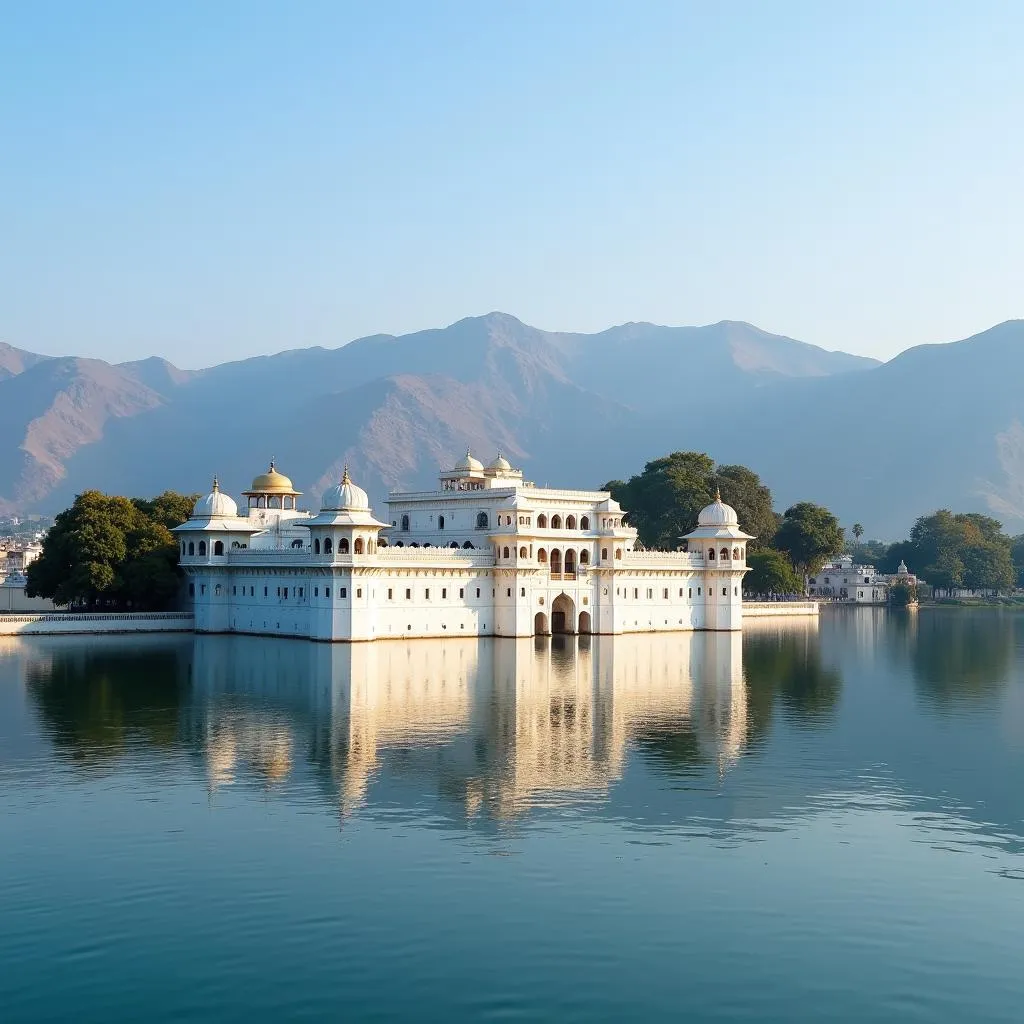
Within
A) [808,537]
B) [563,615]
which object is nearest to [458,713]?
[563,615]

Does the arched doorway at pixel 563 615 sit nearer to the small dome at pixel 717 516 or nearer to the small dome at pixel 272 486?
the small dome at pixel 717 516

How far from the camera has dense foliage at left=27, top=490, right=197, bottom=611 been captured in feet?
213

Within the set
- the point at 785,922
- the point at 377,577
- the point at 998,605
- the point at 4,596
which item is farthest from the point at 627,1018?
the point at 998,605

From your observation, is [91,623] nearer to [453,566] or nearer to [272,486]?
[272,486]

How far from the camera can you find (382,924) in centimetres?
1834

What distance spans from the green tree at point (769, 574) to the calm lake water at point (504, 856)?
49345 mm

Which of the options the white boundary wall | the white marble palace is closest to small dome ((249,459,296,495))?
the white marble palace

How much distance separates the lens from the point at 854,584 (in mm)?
134375

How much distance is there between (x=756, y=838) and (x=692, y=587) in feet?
162

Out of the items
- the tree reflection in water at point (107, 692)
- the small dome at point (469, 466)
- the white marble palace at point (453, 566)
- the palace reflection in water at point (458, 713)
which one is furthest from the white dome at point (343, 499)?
the small dome at point (469, 466)

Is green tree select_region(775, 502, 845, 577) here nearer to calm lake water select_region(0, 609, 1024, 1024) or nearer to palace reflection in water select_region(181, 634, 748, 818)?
palace reflection in water select_region(181, 634, 748, 818)

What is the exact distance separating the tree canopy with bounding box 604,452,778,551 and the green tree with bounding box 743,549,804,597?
16.1 feet

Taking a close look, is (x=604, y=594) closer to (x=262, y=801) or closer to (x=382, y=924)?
(x=262, y=801)

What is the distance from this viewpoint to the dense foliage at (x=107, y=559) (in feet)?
213
